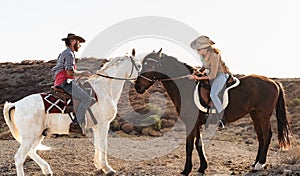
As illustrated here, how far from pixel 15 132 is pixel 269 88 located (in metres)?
5.76

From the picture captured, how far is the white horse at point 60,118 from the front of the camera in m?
8.91

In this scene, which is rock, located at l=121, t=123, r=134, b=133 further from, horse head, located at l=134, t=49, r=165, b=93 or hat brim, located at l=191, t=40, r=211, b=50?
hat brim, located at l=191, t=40, r=211, b=50

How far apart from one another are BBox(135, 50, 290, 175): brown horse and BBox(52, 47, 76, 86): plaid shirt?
5.09 feet

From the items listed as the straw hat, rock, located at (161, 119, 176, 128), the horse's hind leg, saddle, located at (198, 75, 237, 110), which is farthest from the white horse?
rock, located at (161, 119, 176, 128)

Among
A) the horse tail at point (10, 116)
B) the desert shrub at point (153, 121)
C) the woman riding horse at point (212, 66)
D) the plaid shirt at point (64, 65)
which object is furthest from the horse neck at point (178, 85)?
the desert shrub at point (153, 121)

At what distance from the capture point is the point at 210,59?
9.43 meters

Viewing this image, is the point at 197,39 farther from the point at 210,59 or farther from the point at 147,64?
the point at 147,64

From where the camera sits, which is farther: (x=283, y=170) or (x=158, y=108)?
(x=158, y=108)

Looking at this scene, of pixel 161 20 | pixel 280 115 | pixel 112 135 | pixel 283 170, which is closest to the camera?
pixel 283 170

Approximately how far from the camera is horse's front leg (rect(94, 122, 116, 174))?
9430mm

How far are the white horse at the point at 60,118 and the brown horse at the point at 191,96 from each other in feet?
1.33

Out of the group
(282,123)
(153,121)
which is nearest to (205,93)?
(282,123)

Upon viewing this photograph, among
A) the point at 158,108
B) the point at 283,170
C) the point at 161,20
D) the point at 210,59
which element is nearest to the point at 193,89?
the point at 210,59

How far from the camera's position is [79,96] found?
359 inches
